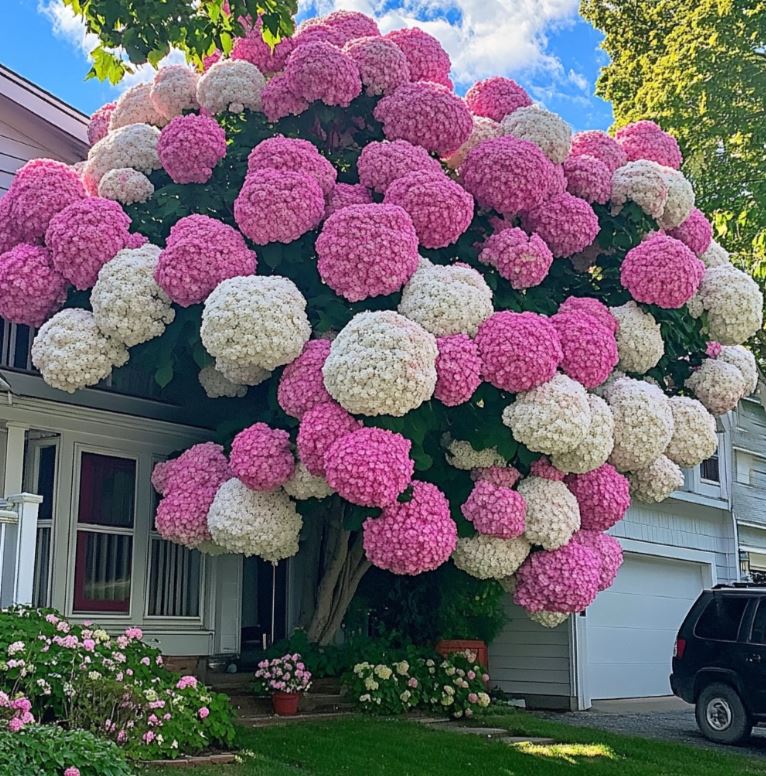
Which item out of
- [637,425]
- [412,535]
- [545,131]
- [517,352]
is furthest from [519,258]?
[412,535]

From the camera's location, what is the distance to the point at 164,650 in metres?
11.0

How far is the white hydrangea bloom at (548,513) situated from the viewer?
→ 874 cm

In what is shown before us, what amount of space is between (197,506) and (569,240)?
160 inches

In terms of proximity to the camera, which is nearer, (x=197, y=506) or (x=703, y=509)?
(x=197, y=506)

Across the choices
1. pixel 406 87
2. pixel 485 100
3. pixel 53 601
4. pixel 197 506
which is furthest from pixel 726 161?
pixel 53 601

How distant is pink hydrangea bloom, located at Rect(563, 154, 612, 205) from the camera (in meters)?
10.2

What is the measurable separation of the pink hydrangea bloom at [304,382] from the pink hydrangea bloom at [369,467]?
18.7 inches

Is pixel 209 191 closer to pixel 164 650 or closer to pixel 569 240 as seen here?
pixel 569 240

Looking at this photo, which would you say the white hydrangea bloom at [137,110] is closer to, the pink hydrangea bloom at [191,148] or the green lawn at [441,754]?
the pink hydrangea bloom at [191,148]

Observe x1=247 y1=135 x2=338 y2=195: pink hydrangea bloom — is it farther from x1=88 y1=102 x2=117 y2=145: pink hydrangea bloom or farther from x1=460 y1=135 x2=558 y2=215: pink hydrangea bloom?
x1=88 y1=102 x2=117 y2=145: pink hydrangea bloom

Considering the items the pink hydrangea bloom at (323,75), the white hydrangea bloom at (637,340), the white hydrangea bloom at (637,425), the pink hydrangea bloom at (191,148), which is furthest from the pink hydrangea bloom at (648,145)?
the pink hydrangea bloom at (191,148)

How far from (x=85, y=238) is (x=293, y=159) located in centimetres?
190

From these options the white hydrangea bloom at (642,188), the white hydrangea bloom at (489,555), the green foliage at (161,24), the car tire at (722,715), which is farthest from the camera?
the car tire at (722,715)

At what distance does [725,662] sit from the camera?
35.9 ft
